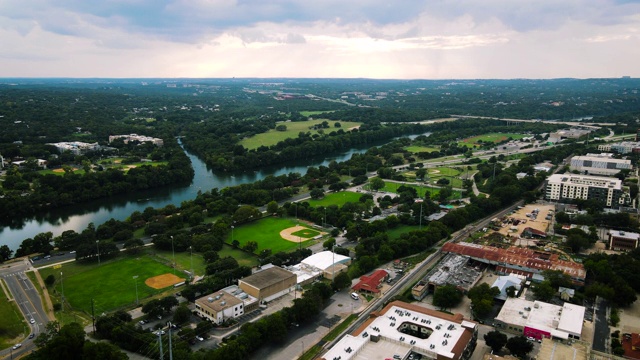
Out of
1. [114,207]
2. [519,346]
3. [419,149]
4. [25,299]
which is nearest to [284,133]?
[419,149]

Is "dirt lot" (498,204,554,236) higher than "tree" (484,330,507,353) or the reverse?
the reverse

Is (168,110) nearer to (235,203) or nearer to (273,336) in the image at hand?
(235,203)

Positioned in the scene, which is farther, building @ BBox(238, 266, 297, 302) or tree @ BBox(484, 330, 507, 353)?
building @ BBox(238, 266, 297, 302)

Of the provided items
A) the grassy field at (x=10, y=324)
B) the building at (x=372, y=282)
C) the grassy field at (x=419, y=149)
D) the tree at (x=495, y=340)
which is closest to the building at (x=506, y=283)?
the tree at (x=495, y=340)

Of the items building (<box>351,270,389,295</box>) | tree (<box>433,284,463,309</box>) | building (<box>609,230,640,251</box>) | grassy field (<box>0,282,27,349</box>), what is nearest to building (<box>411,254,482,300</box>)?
tree (<box>433,284,463,309</box>)

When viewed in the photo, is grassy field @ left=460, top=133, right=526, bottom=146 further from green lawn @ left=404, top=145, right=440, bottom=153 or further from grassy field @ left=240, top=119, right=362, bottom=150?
grassy field @ left=240, top=119, right=362, bottom=150

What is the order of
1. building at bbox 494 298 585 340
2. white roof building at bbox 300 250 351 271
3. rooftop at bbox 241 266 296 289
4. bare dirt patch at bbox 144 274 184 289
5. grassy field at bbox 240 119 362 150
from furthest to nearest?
grassy field at bbox 240 119 362 150 → white roof building at bbox 300 250 351 271 → bare dirt patch at bbox 144 274 184 289 → rooftop at bbox 241 266 296 289 → building at bbox 494 298 585 340

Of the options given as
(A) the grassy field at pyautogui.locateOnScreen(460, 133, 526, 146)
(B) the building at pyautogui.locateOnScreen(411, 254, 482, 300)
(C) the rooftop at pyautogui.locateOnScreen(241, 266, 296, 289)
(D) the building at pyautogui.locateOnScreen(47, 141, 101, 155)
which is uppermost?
(D) the building at pyautogui.locateOnScreen(47, 141, 101, 155)

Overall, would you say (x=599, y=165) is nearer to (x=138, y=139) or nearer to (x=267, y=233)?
(x=267, y=233)
